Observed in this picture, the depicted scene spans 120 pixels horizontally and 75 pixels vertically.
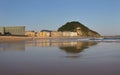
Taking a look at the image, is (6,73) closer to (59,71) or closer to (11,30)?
(59,71)

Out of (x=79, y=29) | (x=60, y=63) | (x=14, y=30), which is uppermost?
(x=79, y=29)

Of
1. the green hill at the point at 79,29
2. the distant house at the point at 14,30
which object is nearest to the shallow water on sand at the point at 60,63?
the distant house at the point at 14,30

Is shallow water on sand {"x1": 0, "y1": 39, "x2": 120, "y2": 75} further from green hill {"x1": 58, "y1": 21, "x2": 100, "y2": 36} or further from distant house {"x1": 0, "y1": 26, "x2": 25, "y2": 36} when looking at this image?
green hill {"x1": 58, "y1": 21, "x2": 100, "y2": 36}

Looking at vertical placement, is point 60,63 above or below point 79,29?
below

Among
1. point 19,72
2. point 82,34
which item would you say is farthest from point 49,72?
point 82,34

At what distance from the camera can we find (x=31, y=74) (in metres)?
7.02

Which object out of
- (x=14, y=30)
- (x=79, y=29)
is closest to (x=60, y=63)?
(x=14, y=30)

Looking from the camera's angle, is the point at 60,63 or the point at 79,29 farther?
the point at 79,29

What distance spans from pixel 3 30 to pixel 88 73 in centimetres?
9047

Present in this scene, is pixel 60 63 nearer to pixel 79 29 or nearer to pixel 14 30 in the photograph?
pixel 14 30

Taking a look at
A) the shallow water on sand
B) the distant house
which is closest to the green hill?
the distant house

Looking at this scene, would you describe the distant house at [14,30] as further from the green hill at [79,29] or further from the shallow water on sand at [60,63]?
the shallow water on sand at [60,63]

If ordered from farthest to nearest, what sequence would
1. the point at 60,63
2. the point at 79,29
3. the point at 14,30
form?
the point at 79,29 < the point at 14,30 < the point at 60,63

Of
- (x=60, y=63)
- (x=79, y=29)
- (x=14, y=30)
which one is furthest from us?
(x=79, y=29)
